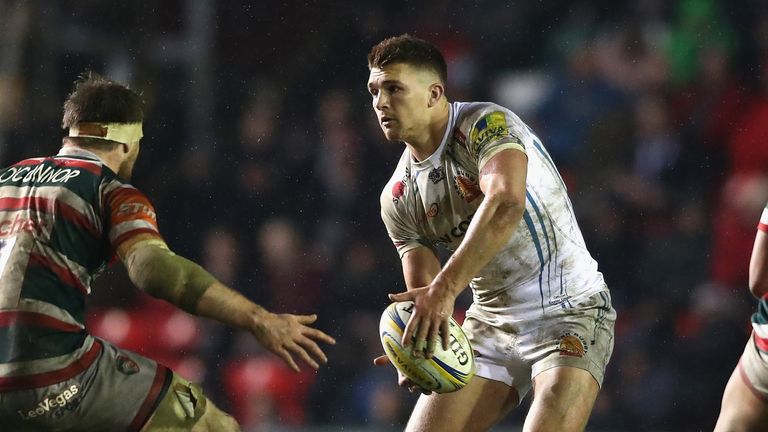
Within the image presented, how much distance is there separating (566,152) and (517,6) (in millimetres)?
1481

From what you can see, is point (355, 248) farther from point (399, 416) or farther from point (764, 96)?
point (764, 96)

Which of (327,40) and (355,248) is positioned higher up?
(327,40)

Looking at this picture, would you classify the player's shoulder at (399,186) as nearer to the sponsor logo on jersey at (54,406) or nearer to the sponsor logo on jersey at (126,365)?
the sponsor logo on jersey at (126,365)

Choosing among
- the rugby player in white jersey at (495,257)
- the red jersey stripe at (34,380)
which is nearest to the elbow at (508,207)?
the rugby player in white jersey at (495,257)

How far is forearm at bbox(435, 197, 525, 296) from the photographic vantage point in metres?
3.97

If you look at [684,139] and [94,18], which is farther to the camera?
[94,18]

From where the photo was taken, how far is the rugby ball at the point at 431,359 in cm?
419

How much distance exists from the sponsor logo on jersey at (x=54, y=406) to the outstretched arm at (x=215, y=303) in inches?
19.9

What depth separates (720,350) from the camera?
7.70m

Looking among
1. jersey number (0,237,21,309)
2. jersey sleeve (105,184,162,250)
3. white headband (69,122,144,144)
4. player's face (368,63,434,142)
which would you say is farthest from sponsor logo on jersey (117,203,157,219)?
player's face (368,63,434,142)

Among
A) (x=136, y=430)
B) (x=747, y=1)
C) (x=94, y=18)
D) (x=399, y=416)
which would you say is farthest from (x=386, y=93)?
(x=94, y=18)

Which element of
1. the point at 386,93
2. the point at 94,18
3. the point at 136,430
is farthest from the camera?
the point at 94,18

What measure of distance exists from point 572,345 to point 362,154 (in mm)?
4900

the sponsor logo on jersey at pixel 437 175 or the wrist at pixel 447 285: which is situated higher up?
the sponsor logo on jersey at pixel 437 175
